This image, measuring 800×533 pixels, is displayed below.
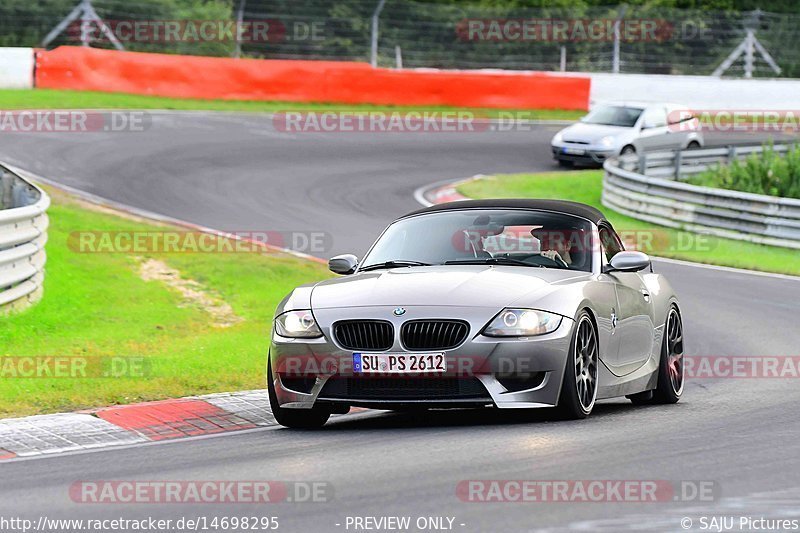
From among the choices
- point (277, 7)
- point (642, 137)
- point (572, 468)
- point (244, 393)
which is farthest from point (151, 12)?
point (572, 468)

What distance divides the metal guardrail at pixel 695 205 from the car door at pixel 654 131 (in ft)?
9.74

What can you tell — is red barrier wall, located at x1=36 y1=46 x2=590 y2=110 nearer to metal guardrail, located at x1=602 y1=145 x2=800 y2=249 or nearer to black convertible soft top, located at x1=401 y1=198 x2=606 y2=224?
metal guardrail, located at x1=602 y1=145 x2=800 y2=249

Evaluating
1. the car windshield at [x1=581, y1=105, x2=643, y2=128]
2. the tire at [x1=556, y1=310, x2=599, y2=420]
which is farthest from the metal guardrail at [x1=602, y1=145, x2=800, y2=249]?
the tire at [x1=556, y1=310, x2=599, y2=420]

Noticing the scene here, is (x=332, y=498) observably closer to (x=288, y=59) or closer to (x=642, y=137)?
(x=642, y=137)

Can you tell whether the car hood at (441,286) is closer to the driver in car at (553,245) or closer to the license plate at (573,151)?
the driver in car at (553,245)

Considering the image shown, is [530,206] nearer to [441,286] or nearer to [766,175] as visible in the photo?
[441,286]

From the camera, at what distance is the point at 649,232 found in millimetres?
25078

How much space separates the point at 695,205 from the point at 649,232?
1023mm

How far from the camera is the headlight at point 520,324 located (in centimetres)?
842

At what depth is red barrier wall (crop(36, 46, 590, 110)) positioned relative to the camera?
3509cm

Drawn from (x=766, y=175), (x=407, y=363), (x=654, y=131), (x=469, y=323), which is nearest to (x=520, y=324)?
(x=469, y=323)

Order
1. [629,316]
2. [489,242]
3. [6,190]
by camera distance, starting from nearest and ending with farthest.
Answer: [489,242] → [629,316] → [6,190]

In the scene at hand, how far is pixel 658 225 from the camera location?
2592cm

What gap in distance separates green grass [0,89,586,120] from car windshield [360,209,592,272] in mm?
23276
